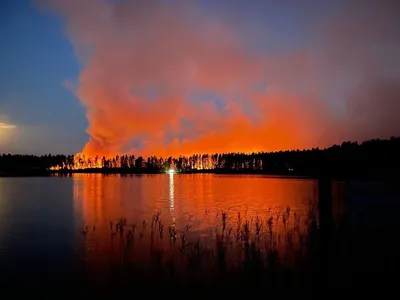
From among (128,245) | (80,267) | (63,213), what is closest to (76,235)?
(128,245)

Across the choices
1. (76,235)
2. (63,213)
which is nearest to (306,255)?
(76,235)

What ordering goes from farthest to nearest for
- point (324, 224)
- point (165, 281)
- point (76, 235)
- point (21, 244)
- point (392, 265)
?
1. point (76, 235)
2. point (21, 244)
3. point (165, 281)
4. point (392, 265)
5. point (324, 224)

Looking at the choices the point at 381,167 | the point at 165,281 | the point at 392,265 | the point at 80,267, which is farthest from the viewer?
the point at 381,167

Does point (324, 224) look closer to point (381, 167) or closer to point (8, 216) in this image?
point (8, 216)

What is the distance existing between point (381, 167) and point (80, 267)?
150 meters

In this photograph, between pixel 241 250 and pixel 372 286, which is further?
pixel 241 250

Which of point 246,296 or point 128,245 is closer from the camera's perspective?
point 246,296

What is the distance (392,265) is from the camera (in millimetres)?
14594

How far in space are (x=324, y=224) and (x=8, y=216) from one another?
4443 cm

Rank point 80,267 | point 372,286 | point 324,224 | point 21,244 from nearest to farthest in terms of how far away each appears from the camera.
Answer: point 324,224
point 372,286
point 80,267
point 21,244

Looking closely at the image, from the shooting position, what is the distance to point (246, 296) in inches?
513

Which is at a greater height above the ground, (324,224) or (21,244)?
(324,224)

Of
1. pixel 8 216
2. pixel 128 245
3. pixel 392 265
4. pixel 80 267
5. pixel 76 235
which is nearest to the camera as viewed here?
pixel 392 265

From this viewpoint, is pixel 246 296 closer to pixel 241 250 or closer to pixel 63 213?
pixel 241 250
